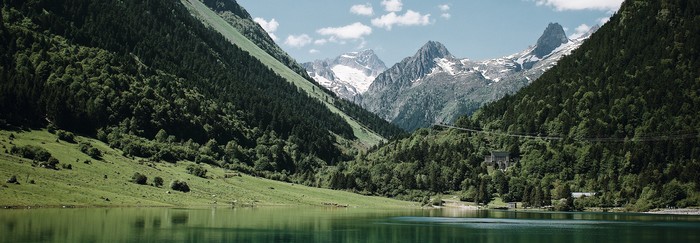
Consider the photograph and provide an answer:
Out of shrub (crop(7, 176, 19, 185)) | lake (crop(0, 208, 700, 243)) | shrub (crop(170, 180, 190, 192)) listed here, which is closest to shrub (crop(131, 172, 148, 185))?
shrub (crop(170, 180, 190, 192))

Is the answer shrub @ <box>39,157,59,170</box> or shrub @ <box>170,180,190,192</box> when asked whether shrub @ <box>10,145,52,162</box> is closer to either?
shrub @ <box>39,157,59,170</box>

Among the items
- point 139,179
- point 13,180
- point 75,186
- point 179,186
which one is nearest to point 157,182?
point 179,186

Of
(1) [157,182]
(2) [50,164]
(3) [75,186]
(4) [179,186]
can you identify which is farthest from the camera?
(4) [179,186]

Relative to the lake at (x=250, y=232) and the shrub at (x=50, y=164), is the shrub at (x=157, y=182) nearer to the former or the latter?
the shrub at (x=50, y=164)

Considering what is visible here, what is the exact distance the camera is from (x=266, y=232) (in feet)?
328

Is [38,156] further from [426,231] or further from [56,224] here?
[426,231]

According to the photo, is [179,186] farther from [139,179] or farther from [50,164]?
[50,164]

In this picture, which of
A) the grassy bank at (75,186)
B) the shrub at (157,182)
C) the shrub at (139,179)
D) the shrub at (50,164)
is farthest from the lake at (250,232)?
the shrub at (157,182)

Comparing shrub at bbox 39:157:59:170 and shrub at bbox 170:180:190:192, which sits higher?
shrub at bbox 39:157:59:170

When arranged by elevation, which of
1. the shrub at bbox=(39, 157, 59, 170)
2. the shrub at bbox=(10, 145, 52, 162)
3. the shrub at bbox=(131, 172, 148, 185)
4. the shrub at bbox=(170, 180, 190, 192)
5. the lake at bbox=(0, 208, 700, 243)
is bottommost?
the lake at bbox=(0, 208, 700, 243)

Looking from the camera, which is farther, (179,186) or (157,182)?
(179,186)

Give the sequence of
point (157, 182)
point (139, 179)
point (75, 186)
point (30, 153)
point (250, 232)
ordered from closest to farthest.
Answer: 1. point (250, 232)
2. point (75, 186)
3. point (30, 153)
4. point (139, 179)
5. point (157, 182)

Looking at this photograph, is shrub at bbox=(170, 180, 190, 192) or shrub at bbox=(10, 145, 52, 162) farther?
shrub at bbox=(170, 180, 190, 192)

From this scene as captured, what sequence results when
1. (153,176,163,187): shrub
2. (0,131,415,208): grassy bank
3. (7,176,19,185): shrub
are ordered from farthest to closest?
1. (153,176,163,187): shrub
2. (7,176,19,185): shrub
3. (0,131,415,208): grassy bank
